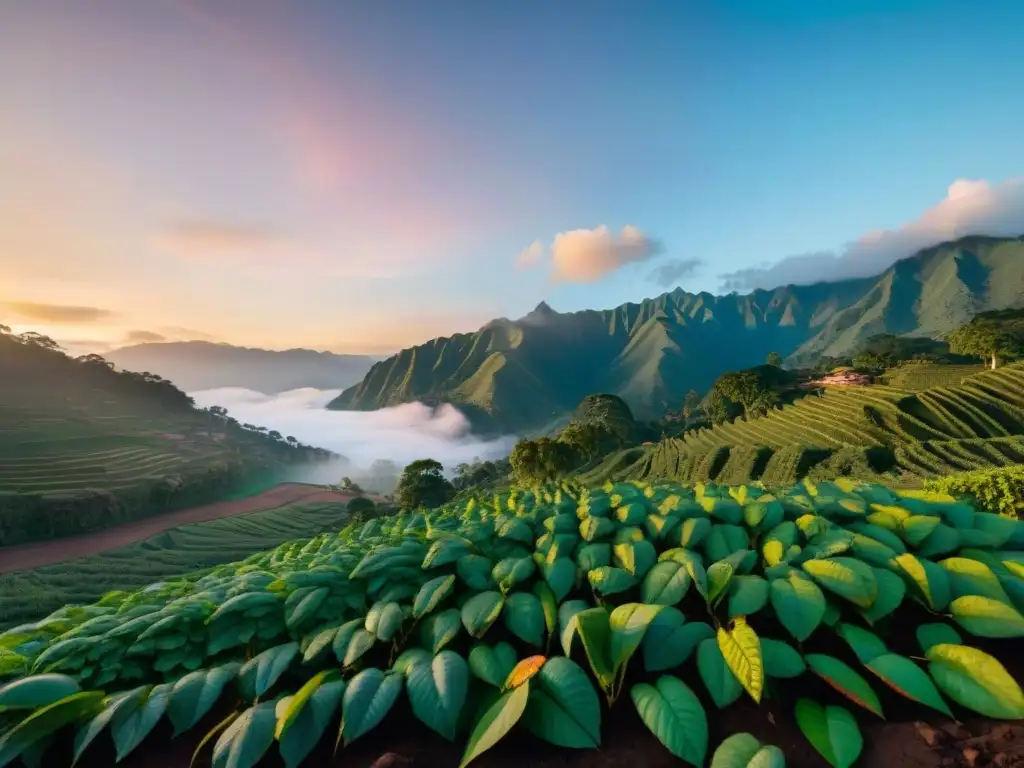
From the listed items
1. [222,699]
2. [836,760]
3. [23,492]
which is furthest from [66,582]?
[836,760]

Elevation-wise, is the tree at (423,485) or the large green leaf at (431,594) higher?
the large green leaf at (431,594)

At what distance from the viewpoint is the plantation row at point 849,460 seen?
64.0 feet

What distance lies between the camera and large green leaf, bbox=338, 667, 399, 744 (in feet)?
6.59

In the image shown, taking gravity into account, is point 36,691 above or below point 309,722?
above

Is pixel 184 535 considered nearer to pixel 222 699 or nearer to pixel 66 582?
pixel 66 582

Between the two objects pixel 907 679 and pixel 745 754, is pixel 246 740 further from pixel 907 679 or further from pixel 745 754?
pixel 907 679

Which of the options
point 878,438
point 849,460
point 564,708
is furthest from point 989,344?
point 564,708

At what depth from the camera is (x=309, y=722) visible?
204 centimetres

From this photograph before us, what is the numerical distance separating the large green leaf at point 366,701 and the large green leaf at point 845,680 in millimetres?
1825

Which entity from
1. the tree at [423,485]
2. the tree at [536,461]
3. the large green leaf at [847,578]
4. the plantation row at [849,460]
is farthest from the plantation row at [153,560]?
the plantation row at [849,460]

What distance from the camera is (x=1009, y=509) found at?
720cm

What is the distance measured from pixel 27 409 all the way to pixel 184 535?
48.2 meters

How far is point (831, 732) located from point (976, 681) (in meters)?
0.66

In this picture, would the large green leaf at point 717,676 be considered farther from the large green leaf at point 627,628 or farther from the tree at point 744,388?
the tree at point 744,388
